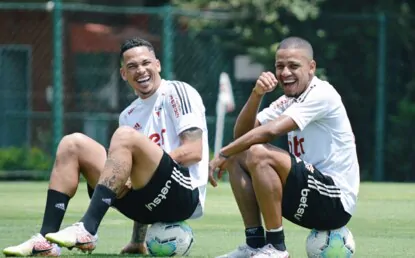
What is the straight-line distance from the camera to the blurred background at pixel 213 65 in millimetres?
18016

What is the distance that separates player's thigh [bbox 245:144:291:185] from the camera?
6457 mm

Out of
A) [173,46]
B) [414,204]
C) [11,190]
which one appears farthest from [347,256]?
[173,46]

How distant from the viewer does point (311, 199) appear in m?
6.67

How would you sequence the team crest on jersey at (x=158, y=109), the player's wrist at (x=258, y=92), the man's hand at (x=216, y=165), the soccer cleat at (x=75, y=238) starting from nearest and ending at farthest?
the soccer cleat at (x=75, y=238) → the man's hand at (x=216, y=165) → the player's wrist at (x=258, y=92) → the team crest on jersey at (x=158, y=109)

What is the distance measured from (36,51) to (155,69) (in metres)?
11.0

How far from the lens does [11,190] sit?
45.5 ft

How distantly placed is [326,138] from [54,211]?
64.6 inches

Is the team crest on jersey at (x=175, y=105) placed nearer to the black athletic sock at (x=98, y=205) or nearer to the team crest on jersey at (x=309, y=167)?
the black athletic sock at (x=98, y=205)

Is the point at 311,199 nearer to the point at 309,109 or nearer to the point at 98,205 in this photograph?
the point at 309,109

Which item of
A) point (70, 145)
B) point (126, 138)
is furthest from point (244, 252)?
point (70, 145)

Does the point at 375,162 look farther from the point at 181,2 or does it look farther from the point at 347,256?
the point at 347,256

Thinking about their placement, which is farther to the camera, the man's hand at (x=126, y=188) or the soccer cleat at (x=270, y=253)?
the man's hand at (x=126, y=188)

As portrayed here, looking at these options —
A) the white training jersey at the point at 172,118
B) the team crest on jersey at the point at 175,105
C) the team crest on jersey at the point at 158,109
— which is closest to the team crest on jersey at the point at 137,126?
the white training jersey at the point at 172,118

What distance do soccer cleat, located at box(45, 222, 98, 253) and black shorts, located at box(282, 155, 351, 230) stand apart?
1.11 meters
